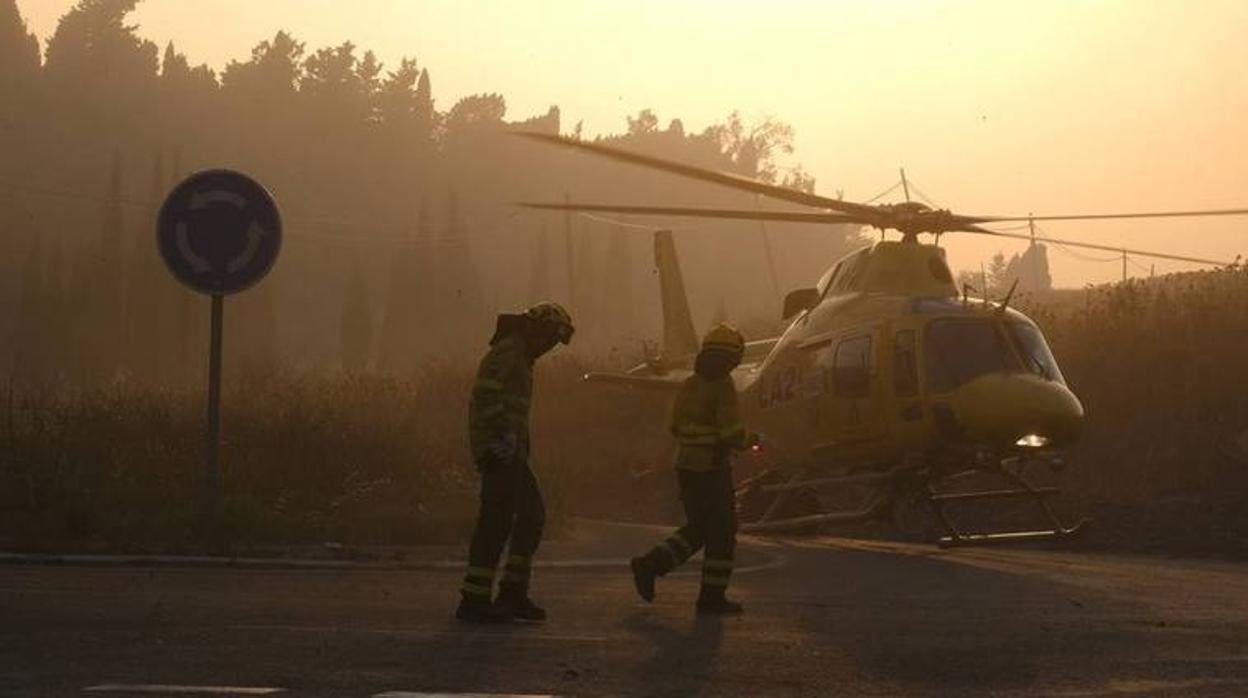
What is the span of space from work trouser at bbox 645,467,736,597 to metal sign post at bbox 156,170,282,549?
4410 mm

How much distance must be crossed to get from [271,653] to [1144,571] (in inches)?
334

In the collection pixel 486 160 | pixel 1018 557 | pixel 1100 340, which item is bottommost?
pixel 1018 557

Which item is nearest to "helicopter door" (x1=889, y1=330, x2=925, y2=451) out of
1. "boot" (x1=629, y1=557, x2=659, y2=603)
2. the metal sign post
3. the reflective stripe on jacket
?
the metal sign post

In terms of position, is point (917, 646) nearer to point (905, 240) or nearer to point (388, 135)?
point (905, 240)

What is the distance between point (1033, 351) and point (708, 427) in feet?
23.7

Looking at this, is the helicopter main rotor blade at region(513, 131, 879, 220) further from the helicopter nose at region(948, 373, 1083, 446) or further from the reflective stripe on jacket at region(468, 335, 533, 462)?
the reflective stripe on jacket at region(468, 335, 533, 462)

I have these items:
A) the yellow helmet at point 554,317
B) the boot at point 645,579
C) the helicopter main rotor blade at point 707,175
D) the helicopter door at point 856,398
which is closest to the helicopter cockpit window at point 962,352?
the helicopter door at point 856,398

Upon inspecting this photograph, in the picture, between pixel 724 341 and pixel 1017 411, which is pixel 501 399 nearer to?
pixel 724 341

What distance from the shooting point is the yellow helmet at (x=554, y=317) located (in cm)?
1024

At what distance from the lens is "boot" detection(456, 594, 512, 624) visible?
31.4 feet

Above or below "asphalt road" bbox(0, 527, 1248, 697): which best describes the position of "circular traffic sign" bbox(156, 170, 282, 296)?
above

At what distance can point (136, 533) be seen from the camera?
46.8 ft

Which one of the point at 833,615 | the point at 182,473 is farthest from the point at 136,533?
the point at 833,615

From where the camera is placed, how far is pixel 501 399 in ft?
33.0
